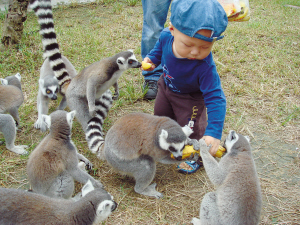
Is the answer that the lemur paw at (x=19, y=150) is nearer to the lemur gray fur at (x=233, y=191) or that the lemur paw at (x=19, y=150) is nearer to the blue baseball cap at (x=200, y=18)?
the lemur gray fur at (x=233, y=191)

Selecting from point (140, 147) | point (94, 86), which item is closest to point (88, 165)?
point (140, 147)

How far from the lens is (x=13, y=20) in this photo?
5.53 m

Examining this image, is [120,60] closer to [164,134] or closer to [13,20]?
[164,134]

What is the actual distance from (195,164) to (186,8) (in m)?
1.95

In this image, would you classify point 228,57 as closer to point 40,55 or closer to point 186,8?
point 186,8

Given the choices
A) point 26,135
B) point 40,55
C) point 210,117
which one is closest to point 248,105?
point 210,117

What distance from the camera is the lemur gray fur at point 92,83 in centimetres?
388

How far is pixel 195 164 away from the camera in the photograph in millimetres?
3275

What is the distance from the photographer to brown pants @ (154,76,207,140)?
11.0 feet

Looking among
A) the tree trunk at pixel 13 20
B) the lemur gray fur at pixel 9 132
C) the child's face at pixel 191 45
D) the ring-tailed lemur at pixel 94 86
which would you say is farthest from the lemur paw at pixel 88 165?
the tree trunk at pixel 13 20

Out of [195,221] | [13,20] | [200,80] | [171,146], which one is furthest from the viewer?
[13,20]

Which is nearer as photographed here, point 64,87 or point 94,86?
point 94,86

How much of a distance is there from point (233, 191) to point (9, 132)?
283 centimetres

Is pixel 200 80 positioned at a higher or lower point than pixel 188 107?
higher
